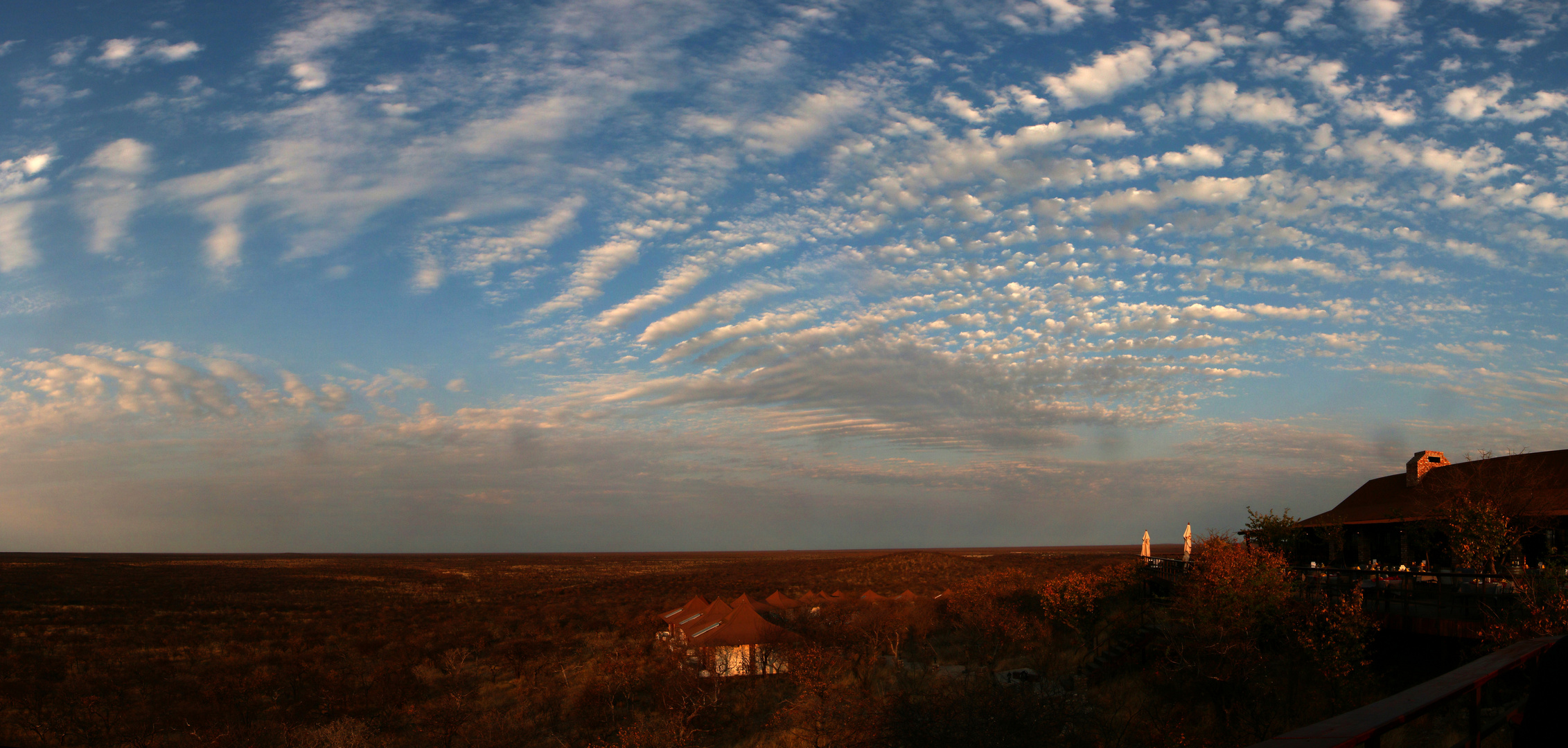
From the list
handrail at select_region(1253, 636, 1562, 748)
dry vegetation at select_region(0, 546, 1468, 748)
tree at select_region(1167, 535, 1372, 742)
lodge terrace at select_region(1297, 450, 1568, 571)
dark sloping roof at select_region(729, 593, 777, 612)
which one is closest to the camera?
handrail at select_region(1253, 636, 1562, 748)

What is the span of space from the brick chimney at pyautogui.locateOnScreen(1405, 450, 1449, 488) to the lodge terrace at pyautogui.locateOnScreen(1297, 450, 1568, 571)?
3cm

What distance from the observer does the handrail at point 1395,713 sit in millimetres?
2086

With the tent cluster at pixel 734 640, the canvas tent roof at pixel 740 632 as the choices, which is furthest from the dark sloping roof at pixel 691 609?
the canvas tent roof at pixel 740 632

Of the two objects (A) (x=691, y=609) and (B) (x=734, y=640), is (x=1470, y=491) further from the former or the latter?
(A) (x=691, y=609)

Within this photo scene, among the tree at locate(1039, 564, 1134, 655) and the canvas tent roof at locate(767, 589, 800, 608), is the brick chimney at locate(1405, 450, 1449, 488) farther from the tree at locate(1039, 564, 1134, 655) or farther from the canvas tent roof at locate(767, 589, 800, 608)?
the canvas tent roof at locate(767, 589, 800, 608)

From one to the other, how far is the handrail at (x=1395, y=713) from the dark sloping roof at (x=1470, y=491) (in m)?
26.3

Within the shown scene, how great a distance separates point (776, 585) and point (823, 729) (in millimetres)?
54024

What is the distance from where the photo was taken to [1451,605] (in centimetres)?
1638

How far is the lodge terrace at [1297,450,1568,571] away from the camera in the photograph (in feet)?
75.6

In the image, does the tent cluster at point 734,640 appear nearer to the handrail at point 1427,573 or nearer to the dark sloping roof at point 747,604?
the dark sloping roof at point 747,604

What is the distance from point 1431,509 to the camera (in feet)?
86.6

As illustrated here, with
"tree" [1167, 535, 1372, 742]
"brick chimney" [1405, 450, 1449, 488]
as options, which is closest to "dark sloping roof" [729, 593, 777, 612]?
"tree" [1167, 535, 1372, 742]

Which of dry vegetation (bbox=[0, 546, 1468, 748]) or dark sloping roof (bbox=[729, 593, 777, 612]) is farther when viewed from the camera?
dark sloping roof (bbox=[729, 593, 777, 612])

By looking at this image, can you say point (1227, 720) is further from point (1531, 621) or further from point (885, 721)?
point (885, 721)
